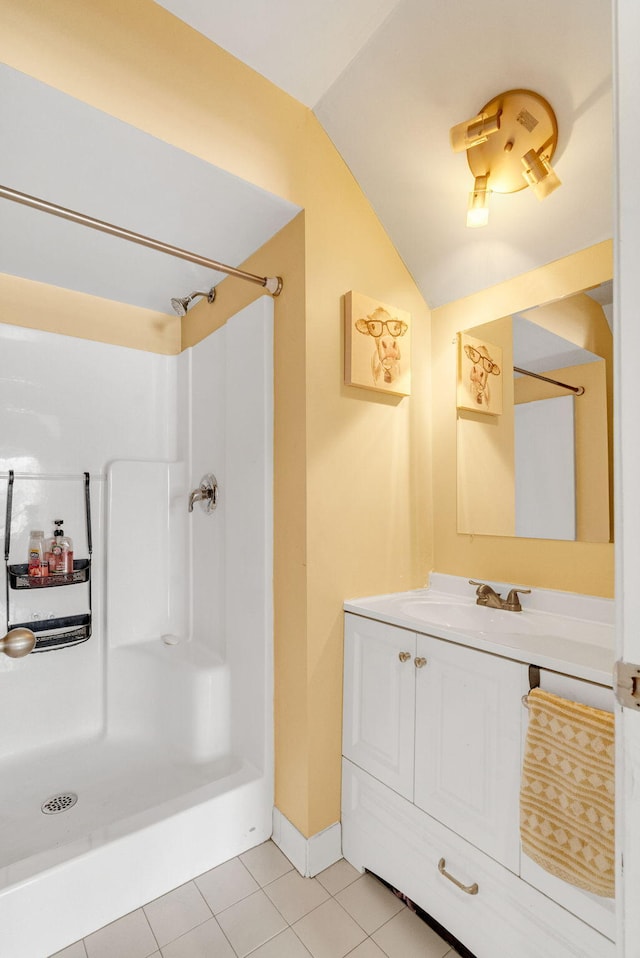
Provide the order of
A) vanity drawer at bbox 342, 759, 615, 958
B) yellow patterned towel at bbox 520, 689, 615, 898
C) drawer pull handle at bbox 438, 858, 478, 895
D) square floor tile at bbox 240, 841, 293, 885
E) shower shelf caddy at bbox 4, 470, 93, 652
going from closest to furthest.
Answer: yellow patterned towel at bbox 520, 689, 615, 898, vanity drawer at bbox 342, 759, 615, 958, drawer pull handle at bbox 438, 858, 478, 895, square floor tile at bbox 240, 841, 293, 885, shower shelf caddy at bbox 4, 470, 93, 652

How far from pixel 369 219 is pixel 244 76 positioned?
61 cm

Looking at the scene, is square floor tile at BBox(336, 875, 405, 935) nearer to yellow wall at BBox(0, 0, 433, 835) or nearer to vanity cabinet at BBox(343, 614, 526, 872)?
yellow wall at BBox(0, 0, 433, 835)

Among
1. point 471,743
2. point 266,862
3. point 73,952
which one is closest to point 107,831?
point 73,952

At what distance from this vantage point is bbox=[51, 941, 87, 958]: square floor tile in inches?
50.1

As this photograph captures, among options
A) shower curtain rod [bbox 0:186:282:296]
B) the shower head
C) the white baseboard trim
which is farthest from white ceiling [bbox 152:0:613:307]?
the white baseboard trim

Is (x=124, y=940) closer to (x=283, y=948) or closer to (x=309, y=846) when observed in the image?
(x=283, y=948)

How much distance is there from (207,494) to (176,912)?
1.45m

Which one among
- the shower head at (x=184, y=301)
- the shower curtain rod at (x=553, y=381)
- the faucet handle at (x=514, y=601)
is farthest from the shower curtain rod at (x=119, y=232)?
the faucet handle at (x=514, y=601)

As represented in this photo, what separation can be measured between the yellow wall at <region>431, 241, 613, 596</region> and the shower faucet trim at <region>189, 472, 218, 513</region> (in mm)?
985

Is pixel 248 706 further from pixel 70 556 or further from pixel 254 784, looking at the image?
pixel 70 556

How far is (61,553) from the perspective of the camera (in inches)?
79.6

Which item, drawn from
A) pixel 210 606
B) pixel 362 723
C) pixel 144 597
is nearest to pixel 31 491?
pixel 144 597

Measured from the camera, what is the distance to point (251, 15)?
1.33 meters

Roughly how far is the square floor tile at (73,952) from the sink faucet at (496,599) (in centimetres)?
157
